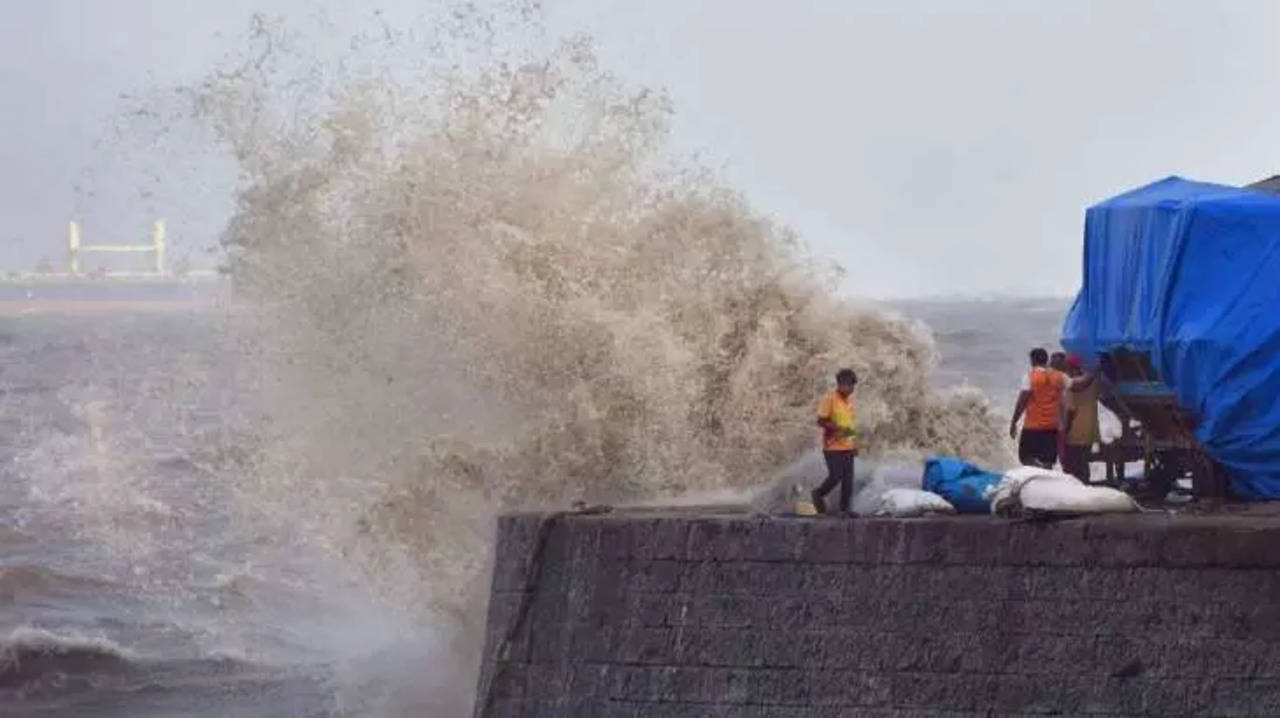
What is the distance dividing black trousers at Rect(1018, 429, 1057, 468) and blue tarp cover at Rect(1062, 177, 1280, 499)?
0.58m

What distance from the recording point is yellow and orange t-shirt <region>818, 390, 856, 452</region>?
8.59 meters

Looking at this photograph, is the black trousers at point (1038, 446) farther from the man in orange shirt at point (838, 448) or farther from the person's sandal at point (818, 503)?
the person's sandal at point (818, 503)

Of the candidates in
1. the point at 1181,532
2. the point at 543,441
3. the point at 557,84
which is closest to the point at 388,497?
the point at 543,441

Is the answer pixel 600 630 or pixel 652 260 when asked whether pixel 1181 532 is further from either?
pixel 652 260

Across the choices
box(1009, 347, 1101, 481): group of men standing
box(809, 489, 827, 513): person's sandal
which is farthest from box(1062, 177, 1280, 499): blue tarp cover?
box(809, 489, 827, 513): person's sandal

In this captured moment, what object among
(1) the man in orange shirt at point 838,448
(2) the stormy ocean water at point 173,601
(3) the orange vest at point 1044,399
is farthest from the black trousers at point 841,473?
(2) the stormy ocean water at point 173,601

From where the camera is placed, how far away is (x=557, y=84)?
14.0 metres

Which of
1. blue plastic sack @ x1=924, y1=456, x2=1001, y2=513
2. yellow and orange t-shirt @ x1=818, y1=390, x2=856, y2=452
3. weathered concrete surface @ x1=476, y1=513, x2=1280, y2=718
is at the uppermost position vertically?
yellow and orange t-shirt @ x1=818, y1=390, x2=856, y2=452

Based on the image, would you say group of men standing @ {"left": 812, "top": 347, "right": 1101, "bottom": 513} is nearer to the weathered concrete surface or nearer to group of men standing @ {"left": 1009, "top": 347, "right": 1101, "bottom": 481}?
group of men standing @ {"left": 1009, "top": 347, "right": 1101, "bottom": 481}

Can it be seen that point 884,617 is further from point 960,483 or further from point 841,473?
point 841,473

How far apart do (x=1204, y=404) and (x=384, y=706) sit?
4674 millimetres

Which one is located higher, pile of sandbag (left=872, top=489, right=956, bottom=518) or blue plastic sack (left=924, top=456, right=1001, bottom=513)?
blue plastic sack (left=924, top=456, right=1001, bottom=513)

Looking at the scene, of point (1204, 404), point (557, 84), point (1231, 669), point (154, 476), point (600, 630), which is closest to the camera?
point (1231, 669)

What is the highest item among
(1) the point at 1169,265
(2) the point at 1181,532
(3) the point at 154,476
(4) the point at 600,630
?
(1) the point at 1169,265
